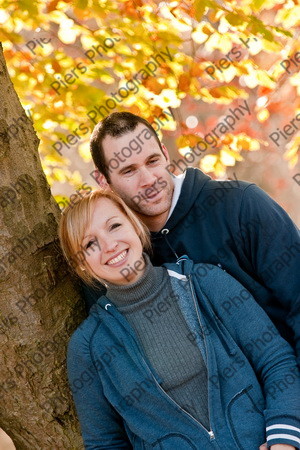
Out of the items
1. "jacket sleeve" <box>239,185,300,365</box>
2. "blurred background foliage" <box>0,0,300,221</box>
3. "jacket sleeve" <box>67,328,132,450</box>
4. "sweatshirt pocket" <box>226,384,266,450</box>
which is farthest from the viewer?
"blurred background foliage" <box>0,0,300,221</box>

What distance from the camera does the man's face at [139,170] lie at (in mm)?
2562

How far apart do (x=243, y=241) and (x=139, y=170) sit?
0.57 m

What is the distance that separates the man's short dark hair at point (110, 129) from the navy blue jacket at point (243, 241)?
383 millimetres

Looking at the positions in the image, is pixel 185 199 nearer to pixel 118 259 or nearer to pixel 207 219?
pixel 207 219

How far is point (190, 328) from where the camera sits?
2156 mm

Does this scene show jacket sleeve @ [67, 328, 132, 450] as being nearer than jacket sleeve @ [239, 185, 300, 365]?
Yes

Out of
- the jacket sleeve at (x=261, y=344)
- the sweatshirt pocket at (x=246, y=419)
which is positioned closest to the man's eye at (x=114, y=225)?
the jacket sleeve at (x=261, y=344)

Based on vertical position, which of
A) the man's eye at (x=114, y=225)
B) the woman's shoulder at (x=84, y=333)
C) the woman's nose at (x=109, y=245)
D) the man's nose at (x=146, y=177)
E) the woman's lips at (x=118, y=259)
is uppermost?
the man's nose at (x=146, y=177)

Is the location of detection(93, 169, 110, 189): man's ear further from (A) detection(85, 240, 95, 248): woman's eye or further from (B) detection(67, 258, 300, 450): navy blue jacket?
(B) detection(67, 258, 300, 450): navy blue jacket

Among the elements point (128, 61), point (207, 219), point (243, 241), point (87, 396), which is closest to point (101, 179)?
point (207, 219)

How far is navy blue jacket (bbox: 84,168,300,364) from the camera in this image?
226cm

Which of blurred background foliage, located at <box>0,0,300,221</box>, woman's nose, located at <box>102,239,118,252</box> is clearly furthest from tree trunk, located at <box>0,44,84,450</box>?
blurred background foliage, located at <box>0,0,300,221</box>

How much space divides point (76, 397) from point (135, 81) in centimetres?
258

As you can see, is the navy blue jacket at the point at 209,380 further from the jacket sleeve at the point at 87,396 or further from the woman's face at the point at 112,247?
the woman's face at the point at 112,247
